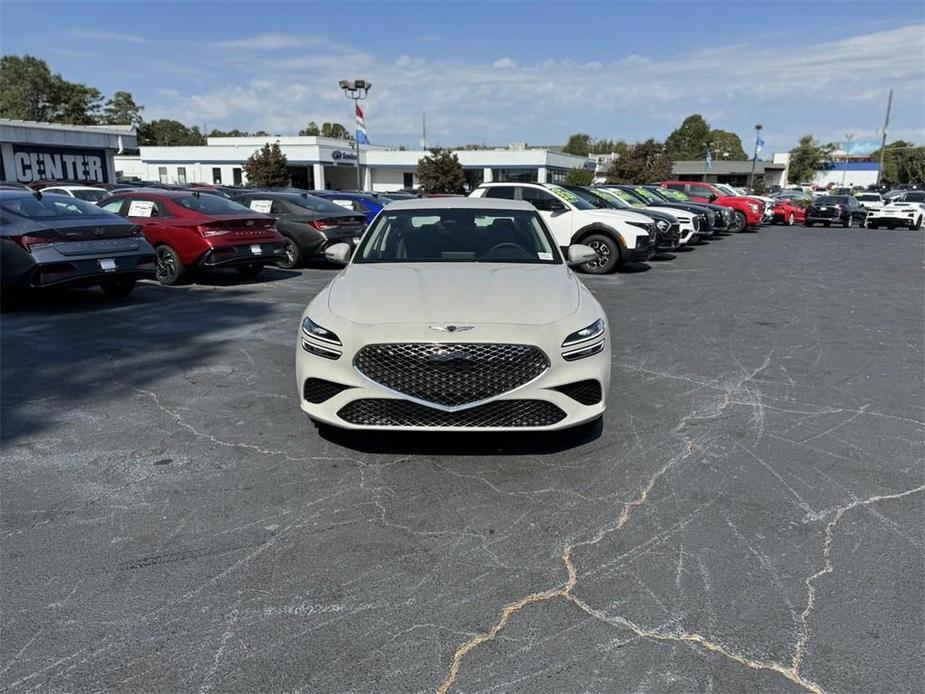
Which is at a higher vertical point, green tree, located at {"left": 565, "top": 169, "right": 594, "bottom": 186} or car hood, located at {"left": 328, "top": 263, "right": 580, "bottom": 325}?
green tree, located at {"left": 565, "top": 169, "right": 594, "bottom": 186}

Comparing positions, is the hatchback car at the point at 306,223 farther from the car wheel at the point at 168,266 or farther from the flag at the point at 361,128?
the flag at the point at 361,128

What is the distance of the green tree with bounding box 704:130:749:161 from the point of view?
415 ft

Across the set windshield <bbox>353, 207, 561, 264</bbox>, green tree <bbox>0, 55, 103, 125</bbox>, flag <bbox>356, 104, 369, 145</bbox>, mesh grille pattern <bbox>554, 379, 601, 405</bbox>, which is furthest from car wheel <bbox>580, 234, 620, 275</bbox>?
green tree <bbox>0, 55, 103, 125</bbox>

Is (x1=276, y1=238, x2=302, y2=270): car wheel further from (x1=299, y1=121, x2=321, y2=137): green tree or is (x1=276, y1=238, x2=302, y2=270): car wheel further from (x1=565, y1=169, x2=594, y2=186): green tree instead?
(x1=299, y1=121, x2=321, y2=137): green tree

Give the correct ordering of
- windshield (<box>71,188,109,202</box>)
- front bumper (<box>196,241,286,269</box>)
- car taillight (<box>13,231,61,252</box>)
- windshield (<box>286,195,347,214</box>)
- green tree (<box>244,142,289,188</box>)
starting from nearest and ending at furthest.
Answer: car taillight (<box>13,231,61,252</box>), front bumper (<box>196,241,286,269</box>), windshield (<box>286,195,347,214</box>), windshield (<box>71,188,109,202</box>), green tree (<box>244,142,289,188</box>)

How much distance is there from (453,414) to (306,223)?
1019 centimetres

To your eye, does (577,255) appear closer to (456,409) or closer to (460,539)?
(456,409)

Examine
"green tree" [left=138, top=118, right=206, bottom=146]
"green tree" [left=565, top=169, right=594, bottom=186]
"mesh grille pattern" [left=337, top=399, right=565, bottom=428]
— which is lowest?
"mesh grille pattern" [left=337, top=399, right=565, bottom=428]

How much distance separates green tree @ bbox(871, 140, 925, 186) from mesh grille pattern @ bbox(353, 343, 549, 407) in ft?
418

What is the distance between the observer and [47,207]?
8.66 m

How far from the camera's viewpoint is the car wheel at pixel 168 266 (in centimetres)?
1068

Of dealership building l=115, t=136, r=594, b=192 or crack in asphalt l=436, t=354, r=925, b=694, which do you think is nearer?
crack in asphalt l=436, t=354, r=925, b=694

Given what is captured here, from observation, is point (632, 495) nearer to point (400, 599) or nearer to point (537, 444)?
point (537, 444)

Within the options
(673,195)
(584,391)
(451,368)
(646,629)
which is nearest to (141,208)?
(451,368)
